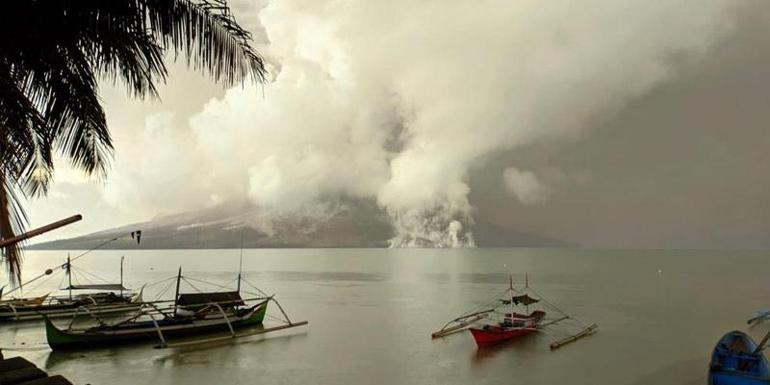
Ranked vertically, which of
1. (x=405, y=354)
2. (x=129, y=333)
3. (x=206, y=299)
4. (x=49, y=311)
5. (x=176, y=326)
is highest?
(x=206, y=299)

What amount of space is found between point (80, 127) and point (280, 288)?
228ft

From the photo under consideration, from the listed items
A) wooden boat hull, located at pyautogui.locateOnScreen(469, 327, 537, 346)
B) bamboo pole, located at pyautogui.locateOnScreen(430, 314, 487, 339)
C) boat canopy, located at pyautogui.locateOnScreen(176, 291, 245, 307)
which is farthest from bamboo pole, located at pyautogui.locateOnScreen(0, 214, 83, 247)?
bamboo pole, located at pyautogui.locateOnScreen(430, 314, 487, 339)

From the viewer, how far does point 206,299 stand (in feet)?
107

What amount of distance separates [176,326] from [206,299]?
2952 mm

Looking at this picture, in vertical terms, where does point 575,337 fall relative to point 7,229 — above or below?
below

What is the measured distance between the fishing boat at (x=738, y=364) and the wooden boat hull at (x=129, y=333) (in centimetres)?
2463

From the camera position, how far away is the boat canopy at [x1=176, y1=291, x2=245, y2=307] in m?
31.7

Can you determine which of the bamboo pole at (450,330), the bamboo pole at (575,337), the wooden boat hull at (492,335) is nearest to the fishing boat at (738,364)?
the bamboo pole at (575,337)

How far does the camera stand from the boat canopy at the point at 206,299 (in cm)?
3170

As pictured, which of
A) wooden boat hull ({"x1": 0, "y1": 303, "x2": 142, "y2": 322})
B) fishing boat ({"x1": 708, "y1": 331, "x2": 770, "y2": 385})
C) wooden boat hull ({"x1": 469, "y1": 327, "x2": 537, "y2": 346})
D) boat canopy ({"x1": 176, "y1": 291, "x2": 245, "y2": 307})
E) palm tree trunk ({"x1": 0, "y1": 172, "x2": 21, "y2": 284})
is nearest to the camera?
palm tree trunk ({"x1": 0, "y1": 172, "x2": 21, "y2": 284})

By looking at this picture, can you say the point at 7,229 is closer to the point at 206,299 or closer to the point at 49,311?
the point at 206,299

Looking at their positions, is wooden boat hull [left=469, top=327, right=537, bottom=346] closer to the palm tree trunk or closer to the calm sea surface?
the calm sea surface

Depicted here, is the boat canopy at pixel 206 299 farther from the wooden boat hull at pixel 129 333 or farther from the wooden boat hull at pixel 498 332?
the wooden boat hull at pixel 498 332

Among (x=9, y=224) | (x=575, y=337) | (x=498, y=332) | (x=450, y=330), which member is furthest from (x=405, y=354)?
(x=9, y=224)
